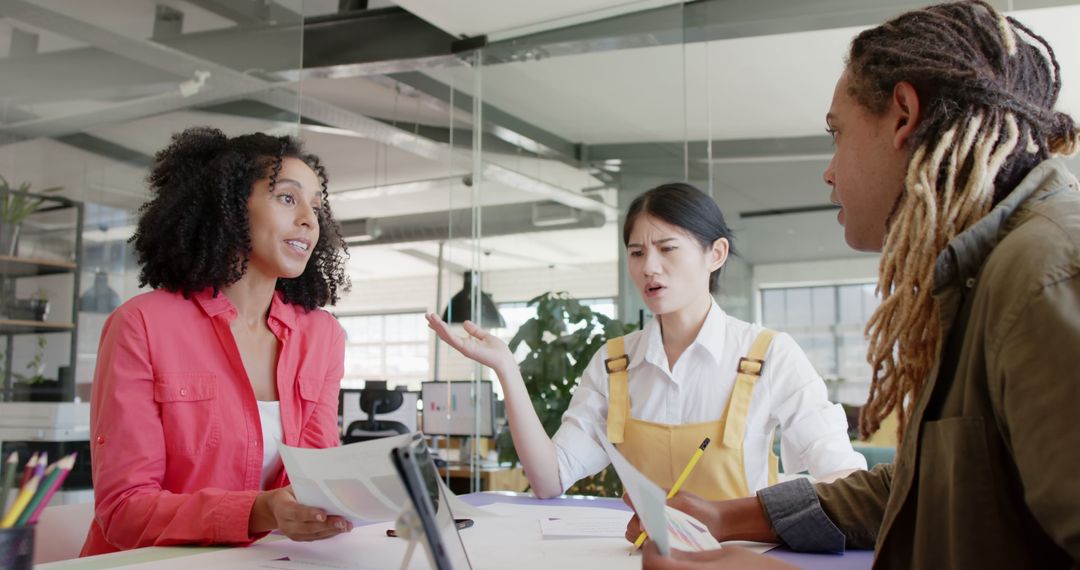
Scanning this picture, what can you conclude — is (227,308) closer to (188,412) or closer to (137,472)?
(188,412)

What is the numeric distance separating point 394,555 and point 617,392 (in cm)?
101

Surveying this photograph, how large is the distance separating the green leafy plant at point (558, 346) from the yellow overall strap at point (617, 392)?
207cm

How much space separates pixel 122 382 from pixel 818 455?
1.47 m

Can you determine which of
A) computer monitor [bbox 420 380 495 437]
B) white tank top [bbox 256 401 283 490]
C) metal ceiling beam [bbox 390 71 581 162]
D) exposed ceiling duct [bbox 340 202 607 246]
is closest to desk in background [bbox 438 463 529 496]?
computer monitor [bbox 420 380 495 437]

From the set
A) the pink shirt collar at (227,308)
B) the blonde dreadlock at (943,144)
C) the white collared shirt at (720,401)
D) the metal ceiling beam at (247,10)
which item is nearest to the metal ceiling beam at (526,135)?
the metal ceiling beam at (247,10)

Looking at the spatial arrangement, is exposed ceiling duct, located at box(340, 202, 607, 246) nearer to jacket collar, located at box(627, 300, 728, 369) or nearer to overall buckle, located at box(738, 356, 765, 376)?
jacket collar, located at box(627, 300, 728, 369)

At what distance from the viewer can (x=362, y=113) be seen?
23.7ft

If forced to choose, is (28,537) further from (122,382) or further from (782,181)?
(782,181)

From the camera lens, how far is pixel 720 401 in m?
2.19

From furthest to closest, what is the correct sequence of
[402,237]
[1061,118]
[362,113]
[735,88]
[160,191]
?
[402,237] → [362,113] → [735,88] → [160,191] → [1061,118]

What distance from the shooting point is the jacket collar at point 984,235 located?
883mm

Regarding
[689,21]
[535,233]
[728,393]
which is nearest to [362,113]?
[535,233]

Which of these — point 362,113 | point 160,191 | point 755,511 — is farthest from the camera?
point 362,113

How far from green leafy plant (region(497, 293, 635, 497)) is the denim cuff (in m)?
2.92
